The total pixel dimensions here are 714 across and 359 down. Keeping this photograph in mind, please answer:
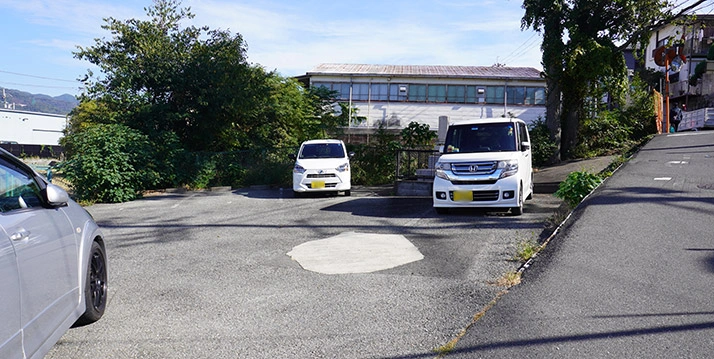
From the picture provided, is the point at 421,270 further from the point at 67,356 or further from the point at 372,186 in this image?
the point at 372,186

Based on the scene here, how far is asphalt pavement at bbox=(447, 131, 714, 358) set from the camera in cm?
399

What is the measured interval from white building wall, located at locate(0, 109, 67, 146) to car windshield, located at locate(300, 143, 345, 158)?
176 feet

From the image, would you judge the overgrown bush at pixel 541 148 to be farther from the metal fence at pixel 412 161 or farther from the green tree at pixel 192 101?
the green tree at pixel 192 101

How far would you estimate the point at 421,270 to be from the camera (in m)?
6.54

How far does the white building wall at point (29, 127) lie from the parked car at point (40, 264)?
63.6m

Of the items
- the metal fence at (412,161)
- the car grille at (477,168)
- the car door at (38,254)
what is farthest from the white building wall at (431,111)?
the car door at (38,254)

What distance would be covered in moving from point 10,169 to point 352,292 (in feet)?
10.4

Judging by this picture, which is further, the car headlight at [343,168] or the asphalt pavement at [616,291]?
the car headlight at [343,168]

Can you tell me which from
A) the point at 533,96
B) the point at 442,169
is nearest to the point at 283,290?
the point at 442,169

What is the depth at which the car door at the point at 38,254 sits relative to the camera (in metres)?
3.30

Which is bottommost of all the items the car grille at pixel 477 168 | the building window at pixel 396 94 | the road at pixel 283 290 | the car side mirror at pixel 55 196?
the road at pixel 283 290

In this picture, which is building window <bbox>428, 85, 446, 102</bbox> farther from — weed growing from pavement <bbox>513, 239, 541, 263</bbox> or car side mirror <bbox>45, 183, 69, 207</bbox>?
car side mirror <bbox>45, 183, 69, 207</bbox>

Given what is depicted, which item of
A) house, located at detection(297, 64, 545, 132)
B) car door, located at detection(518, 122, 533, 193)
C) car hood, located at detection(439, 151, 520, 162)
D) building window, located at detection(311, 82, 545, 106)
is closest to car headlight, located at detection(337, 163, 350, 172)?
car hood, located at detection(439, 151, 520, 162)

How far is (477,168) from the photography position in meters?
10.5
